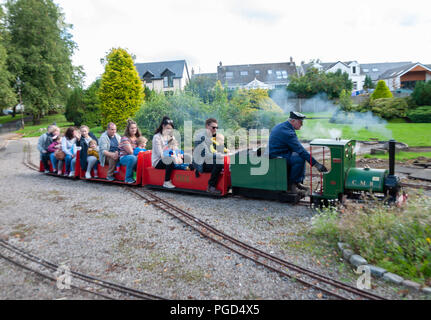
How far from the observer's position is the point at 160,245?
5.21 metres

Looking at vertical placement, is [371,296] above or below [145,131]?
below

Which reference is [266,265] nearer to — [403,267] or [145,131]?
[403,267]

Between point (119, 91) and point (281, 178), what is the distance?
19914 mm

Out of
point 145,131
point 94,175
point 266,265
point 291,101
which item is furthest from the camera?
point 291,101

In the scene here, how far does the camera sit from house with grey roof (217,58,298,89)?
49.8 m

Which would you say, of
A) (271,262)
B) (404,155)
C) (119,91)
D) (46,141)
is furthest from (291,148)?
(119,91)

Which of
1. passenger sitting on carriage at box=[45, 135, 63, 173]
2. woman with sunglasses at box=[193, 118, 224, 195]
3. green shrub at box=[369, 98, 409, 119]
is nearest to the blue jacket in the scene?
woman with sunglasses at box=[193, 118, 224, 195]

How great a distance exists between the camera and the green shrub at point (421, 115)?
19.7 metres

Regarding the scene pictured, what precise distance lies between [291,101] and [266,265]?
2645 centimetres

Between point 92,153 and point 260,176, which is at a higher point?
point 92,153

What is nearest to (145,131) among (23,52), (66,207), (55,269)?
(66,207)

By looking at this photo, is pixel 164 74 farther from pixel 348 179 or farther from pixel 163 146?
pixel 348 179

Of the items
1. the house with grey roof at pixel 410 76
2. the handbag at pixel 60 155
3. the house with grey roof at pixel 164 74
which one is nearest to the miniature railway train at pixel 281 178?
the handbag at pixel 60 155
